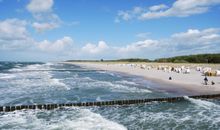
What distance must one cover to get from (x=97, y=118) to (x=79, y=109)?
4.02m

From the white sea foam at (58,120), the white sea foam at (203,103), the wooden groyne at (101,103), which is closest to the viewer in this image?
the white sea foam at (58,120)

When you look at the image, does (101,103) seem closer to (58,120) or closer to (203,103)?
(58,120)

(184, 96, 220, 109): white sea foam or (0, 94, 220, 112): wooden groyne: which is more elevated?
(0, 94, 220, 112): wooden groyne

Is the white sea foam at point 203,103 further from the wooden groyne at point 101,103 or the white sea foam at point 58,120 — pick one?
the white sea foam at point 58,120

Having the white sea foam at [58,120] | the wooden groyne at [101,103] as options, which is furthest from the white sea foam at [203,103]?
the white sea foam at [58,120]

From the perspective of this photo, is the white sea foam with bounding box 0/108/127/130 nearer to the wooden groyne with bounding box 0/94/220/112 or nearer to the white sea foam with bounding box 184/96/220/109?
the wooden groyne with bounding box 0/94/220/112

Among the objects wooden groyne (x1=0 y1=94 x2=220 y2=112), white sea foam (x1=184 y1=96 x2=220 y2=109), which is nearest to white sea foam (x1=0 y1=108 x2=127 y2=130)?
wooden groyne (x1=0 y1=94 x2=220 y2=112)

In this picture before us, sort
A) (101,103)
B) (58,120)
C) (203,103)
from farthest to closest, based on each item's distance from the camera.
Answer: (203,103) → (101,103) → (58,120)

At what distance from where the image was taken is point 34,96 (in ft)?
102

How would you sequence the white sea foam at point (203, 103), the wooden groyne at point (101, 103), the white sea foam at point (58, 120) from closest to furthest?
the white sea foam at point (58, 120) → the wooden groyne at point (101, 103) → the white sea foam at point (203, 103)

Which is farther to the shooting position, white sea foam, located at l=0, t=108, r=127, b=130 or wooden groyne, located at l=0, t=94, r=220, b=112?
wooden groyne, located at l=0, t=94, r=220, b=112

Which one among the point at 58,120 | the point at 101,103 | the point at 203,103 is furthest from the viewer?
the point at 203,103

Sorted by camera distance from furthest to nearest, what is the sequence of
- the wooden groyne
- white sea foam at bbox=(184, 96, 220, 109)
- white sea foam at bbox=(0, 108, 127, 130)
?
white sea foam at bbox=(184, 96, 220, 109)
the wooden groyne
white sea foam at bbox=(0, 108, 127, 130)

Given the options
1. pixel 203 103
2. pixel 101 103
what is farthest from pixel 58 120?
pixel 203 103
